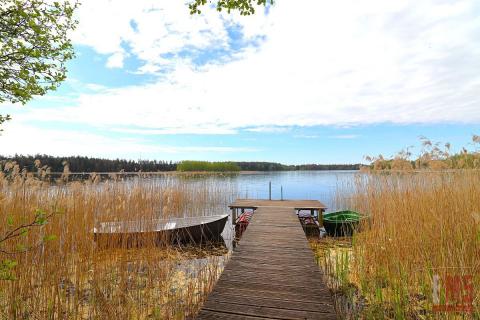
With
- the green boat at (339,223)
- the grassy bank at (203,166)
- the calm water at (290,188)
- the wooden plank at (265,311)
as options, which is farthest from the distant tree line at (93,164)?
the wooden plank at (265,311)

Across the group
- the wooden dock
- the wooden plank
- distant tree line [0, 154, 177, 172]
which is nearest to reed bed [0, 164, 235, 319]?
the wooden dock

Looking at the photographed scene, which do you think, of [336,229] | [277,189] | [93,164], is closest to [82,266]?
[336,229]

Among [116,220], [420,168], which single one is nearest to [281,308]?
[116,220]

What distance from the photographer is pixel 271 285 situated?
340 centimetres

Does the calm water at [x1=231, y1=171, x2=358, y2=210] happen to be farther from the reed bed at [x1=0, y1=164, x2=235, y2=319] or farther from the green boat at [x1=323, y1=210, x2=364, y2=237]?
the reed bed at [x1=0, y1=164, x2=235, y2=319]

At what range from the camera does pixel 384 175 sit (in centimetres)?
606

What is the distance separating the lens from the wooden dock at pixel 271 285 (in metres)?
2.79

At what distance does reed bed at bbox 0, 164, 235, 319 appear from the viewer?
315cm

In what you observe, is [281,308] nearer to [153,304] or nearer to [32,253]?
[153,304]

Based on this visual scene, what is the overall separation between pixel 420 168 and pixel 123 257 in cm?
669

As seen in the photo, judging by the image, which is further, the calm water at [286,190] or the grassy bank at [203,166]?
the grassy bank at [203,166]

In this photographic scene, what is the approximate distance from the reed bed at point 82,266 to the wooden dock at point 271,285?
0.74 m

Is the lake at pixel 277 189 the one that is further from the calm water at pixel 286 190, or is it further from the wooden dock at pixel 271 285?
the wooden dock at pixel 271 285

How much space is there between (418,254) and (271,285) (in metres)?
2.43
